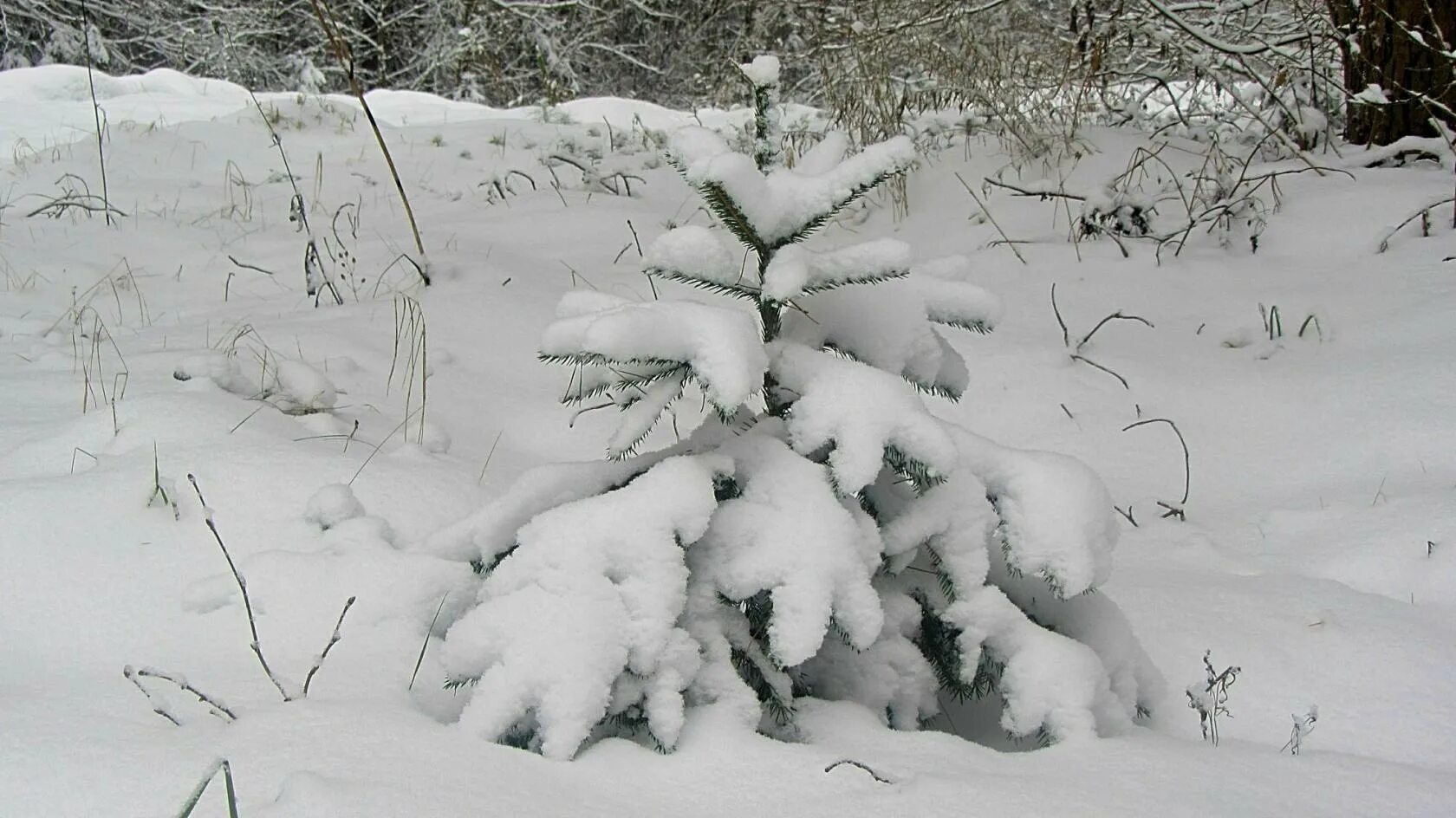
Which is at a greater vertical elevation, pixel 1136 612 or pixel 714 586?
pixel 714 586

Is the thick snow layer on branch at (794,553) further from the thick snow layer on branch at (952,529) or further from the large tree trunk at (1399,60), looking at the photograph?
the large tree trunk at (1399,60)

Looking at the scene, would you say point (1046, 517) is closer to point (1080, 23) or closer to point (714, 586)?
point (714, 586)

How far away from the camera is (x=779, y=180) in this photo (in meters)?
1.44

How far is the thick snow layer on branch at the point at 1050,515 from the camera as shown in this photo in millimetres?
1352

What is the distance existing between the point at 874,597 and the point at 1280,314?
248cm

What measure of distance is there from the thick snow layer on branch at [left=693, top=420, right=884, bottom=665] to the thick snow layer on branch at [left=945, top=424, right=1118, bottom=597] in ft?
0.64

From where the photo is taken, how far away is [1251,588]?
6.19 ft

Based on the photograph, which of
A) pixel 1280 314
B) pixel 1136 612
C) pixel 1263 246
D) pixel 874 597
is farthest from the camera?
pixel 1263 246

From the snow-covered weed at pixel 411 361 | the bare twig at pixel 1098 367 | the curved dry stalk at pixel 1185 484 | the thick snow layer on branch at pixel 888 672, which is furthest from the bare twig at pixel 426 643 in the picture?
the bare twig at pixel 1098 367

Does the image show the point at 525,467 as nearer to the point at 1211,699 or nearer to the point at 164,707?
the point at 164,707

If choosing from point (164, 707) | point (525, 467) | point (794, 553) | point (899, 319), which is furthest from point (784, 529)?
point (525, 467)

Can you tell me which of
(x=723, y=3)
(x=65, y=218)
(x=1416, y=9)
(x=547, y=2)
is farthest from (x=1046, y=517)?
(x=547, y=2)

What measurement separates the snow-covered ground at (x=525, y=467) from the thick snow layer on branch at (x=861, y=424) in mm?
352

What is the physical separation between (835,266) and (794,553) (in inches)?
15.7
